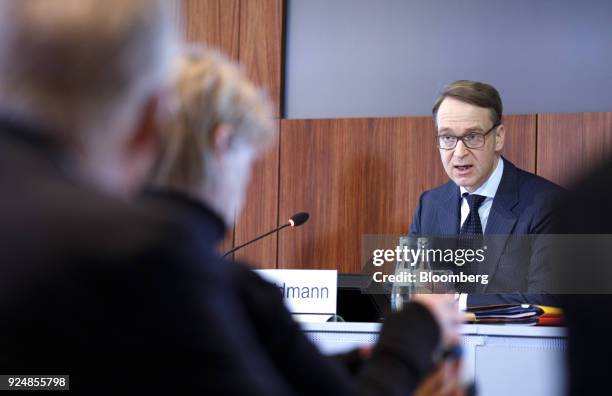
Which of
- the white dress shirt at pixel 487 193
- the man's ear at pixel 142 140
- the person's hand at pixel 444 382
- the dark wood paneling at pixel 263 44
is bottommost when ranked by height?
the person's hand at pixel 444 382

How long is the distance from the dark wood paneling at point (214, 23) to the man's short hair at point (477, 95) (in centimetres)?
175

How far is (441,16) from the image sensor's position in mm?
5574

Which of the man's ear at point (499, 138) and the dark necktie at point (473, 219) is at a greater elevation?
the man's ear at point (499, 138)

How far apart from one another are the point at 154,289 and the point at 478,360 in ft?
7.69

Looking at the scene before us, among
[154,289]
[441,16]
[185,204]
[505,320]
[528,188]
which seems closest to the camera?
[154,289]

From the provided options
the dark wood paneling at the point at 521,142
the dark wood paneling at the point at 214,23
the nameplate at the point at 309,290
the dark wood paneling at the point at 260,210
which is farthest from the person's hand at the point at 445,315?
the dark wood paneling at the point at 214,23

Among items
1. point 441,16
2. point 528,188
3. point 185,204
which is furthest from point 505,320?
point 441,16

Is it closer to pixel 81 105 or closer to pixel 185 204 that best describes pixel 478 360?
pixel 185 204

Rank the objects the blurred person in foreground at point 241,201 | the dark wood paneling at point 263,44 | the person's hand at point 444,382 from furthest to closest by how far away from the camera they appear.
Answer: the dark wood paneling at point 263,44
the person's hand at point 444,382
the blurred person in foreground at point 241,201

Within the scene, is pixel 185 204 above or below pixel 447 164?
below

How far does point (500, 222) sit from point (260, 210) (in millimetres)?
1678

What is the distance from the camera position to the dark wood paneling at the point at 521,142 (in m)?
4.84

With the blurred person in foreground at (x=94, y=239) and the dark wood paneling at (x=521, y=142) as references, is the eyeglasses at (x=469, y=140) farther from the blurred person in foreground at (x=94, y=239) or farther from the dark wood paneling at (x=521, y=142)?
the blurred person in foreground at (x=94, y=239)

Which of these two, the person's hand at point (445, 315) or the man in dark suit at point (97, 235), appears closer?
the man in dark suit at point (97, 235)
